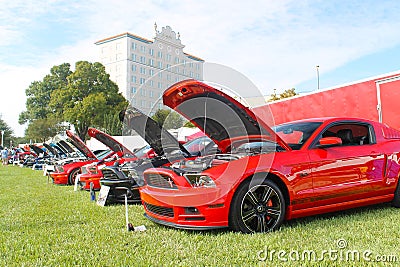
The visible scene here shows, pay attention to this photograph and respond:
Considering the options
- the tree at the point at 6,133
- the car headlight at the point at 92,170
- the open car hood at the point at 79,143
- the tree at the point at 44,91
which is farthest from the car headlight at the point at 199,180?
the tree at the point at 6,133

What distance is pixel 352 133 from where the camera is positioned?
4.78m

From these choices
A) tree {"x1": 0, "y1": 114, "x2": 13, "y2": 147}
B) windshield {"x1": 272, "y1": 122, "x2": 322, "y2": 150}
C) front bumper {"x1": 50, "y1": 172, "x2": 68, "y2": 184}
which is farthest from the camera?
tree {"x1": 0, "y1": 114, "x2": 13, "y2": 147}

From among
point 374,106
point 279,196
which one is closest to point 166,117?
point 279,196

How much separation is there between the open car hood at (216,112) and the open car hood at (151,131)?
37.3 inches

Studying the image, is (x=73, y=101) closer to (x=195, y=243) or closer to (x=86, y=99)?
(x=86, y=99)

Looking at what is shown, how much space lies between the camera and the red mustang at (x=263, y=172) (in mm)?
3684

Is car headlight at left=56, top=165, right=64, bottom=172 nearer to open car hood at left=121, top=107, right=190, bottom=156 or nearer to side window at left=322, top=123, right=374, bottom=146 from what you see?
open car hood at left=121, top=107, right=190, bottom=156

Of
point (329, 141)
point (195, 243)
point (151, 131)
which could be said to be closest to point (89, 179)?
point (151, 131)

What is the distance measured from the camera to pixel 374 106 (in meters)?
9.55

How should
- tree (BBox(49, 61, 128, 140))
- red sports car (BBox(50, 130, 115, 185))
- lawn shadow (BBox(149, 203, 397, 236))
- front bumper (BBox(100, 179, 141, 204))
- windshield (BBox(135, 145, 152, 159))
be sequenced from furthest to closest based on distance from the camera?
tree (BBox(49, 61, 128, 140))
red sports car (BBox(50, 130, 115, 185))
windshield (BBox(135, 145, 152, 159))
front bumper (BBox(100, 179, 141, 204))
lawn shadow (BBox(149, 203, 397, 236))

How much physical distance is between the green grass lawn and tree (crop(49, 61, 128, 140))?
32.2 m

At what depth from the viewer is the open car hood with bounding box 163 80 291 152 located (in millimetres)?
3867

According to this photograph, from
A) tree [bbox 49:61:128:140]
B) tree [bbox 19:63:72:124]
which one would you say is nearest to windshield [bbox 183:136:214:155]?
tree [bbox 49:61:128:140]

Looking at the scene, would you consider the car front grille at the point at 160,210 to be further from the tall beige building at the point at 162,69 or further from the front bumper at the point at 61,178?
the front bumper at the point at 61,178
